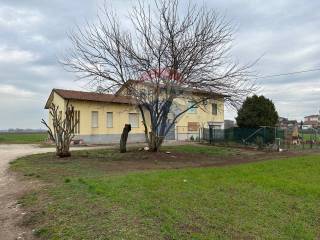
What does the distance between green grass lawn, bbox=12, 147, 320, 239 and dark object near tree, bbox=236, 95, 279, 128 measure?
1513cm

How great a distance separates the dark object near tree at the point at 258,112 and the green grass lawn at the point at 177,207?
1513 centimetres

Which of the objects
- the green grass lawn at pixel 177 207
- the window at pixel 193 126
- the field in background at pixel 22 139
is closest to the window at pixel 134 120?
the window at pixel 193 126

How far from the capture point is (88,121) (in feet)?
93.8

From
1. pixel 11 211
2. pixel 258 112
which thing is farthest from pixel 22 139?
pixel 11 211

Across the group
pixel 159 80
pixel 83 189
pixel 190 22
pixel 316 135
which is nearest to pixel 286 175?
pixel 83 189

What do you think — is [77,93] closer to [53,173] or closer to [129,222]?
[53,173]

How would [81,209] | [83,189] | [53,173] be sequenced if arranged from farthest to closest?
[53,173]
[83,189]
[81,209]

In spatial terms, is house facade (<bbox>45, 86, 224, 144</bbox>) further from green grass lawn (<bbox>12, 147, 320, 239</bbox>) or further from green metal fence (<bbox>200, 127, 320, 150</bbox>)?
green grass lawn (<bbox>12, 147, 320, 239</bbox>)

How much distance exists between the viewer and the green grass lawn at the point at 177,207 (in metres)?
4.84

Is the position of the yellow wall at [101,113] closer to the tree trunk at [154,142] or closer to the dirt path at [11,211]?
the tree trunk at [154,142]

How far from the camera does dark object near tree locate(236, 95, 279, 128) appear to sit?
24.4 m

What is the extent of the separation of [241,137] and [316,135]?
578 centimetres

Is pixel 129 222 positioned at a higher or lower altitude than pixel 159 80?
lower

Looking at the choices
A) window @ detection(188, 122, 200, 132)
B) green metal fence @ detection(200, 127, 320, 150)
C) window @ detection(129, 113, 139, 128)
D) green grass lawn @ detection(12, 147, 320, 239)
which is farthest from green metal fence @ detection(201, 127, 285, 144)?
green grass lawn @ detection(12, 147, 320, 239)
